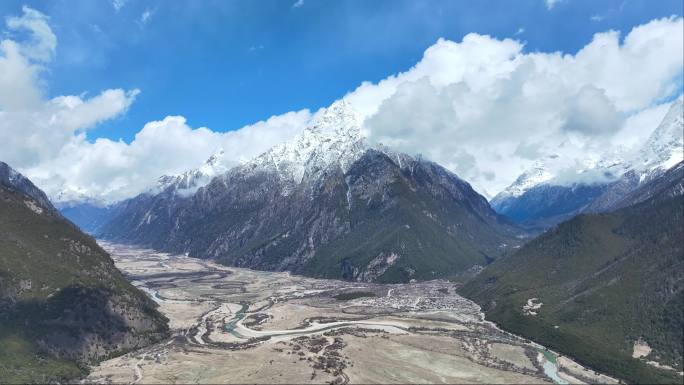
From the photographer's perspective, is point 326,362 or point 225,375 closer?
point 225,375

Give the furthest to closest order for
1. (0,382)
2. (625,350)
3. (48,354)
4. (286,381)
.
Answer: (625,350), (48,354), (286,381), (0,382)

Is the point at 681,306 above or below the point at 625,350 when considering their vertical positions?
above

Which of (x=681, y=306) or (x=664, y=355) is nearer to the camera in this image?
(x=664, y=355)

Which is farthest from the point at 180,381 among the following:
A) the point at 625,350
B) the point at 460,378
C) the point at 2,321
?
the point at 625,350

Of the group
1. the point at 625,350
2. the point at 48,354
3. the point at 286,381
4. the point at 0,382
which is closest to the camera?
the point at 0,382

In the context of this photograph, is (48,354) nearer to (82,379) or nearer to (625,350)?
(82,379)

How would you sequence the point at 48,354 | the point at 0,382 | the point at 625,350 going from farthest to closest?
the point at 625,350
the point at 48,354
the point at 0,382

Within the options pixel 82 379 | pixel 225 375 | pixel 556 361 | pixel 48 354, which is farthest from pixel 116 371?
pixel 556 361

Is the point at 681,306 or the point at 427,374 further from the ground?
the point at 681,306

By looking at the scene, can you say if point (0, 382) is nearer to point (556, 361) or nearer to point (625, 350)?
point (556, 361)
